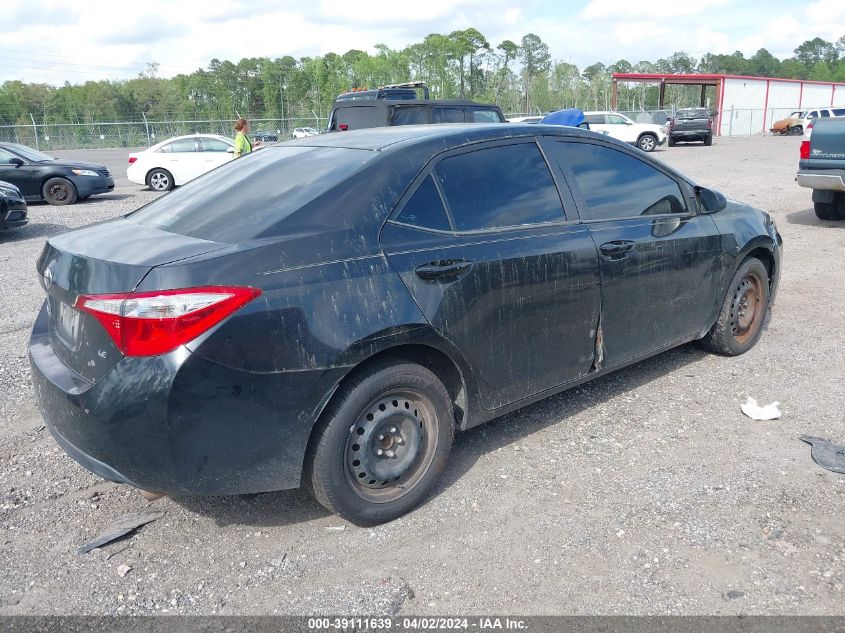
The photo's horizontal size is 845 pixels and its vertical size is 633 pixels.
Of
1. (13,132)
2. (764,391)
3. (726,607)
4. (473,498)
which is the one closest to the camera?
(726,607)

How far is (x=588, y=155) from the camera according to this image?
418 centimetres

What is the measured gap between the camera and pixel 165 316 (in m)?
2.66

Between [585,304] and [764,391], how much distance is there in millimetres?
1628

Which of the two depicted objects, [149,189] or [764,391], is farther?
[149,189]

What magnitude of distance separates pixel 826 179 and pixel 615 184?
7679 mm

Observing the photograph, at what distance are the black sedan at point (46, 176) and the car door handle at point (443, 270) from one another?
47.1 ft

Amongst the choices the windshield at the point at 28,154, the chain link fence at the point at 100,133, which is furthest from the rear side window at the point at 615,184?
the chain link fence at the point at 100,133

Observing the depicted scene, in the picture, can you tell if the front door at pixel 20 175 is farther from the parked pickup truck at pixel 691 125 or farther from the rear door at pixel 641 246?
the parked pickup truck at pixel 691 125

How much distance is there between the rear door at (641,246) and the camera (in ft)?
13.3

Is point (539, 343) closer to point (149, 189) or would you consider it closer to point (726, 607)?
point (726, 607)

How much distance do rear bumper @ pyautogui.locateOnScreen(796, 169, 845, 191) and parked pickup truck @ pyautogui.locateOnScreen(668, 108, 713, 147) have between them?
2565 cm

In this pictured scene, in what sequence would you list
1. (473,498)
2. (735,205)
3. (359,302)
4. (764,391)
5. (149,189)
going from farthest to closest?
(149,189) < (735,205) < (764,391) < (473,498) < (359,302)

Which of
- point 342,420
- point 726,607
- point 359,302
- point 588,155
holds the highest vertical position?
point 588,155

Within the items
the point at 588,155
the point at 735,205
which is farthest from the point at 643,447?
the point at 735,205
